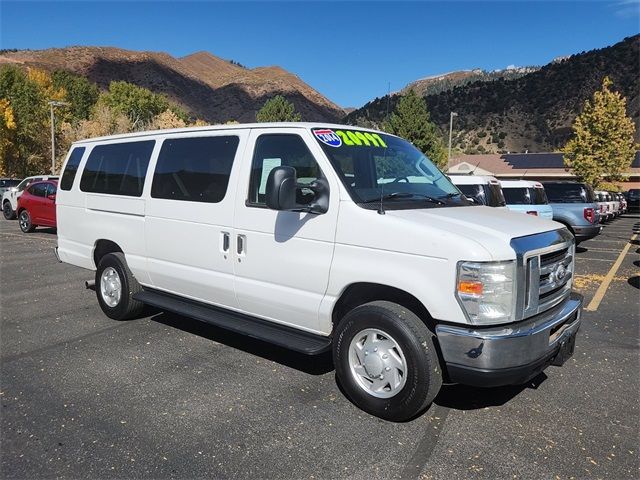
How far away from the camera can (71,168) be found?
6.69 m

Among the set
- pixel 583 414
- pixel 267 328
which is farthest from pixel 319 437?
pixel 583 414

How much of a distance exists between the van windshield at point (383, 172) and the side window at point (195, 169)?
99 cm

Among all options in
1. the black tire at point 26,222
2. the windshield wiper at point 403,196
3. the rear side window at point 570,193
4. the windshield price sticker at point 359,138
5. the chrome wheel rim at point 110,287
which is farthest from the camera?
the black tire at point 26,222

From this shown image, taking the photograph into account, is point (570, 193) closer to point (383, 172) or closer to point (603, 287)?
point (603, 287)

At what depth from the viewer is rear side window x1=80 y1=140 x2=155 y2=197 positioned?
5.61 metres

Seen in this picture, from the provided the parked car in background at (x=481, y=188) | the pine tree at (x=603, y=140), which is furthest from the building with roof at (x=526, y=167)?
the parked car in background at (x=481, y=188)

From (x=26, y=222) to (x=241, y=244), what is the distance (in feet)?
44.9

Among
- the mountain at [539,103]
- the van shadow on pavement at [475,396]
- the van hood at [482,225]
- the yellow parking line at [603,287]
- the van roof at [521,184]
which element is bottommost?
the van shadow on pavement at [475,396]

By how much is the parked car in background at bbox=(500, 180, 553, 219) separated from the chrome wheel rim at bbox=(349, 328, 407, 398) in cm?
921

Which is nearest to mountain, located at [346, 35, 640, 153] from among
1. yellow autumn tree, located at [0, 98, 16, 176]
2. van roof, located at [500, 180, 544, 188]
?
yellow autumn tree, located at [0, 98, 16, 176]

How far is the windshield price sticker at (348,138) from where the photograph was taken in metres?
4.25

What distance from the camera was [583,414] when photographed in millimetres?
3879

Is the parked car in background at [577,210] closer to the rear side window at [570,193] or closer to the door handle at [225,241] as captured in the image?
the rear side window at [570,193]

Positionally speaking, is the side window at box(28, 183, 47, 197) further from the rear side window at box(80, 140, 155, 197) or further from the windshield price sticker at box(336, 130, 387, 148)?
the windshield price sticker at box(336, 130, 387, 148)
